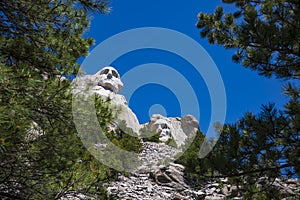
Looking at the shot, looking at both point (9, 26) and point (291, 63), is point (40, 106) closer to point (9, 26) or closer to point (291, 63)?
point (9, 26)

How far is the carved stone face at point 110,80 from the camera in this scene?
152ft

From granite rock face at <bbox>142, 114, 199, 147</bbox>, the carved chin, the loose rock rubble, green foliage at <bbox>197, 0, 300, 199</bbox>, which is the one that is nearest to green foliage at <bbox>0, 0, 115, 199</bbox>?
green foliage at <bbox>197, 0, 300, 199</bbox>

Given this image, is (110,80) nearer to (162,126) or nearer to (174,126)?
(174,126)

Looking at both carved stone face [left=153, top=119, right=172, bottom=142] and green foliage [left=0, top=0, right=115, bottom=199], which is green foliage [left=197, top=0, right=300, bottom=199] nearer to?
green foliage [left=0, top=0, right=115, bottom=199]

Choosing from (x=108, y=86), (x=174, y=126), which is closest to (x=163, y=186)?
(x=174, y=126)

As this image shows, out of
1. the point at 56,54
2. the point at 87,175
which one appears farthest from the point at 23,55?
the point at 87,175

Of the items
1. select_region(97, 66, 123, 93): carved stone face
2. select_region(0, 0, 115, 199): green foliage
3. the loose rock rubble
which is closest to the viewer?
select_region(0, 0, 115, 199): green foliage

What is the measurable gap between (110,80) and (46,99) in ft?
143

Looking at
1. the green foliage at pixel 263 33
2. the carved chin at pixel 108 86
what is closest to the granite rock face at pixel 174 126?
the carved chin at pixel 108 86

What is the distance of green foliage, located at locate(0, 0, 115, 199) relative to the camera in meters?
3.92

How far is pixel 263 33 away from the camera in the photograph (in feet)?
16.4

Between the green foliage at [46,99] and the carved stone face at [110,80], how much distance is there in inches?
1625

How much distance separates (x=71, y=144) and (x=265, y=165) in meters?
3.04

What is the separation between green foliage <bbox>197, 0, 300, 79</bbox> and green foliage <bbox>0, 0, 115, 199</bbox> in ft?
8.45
